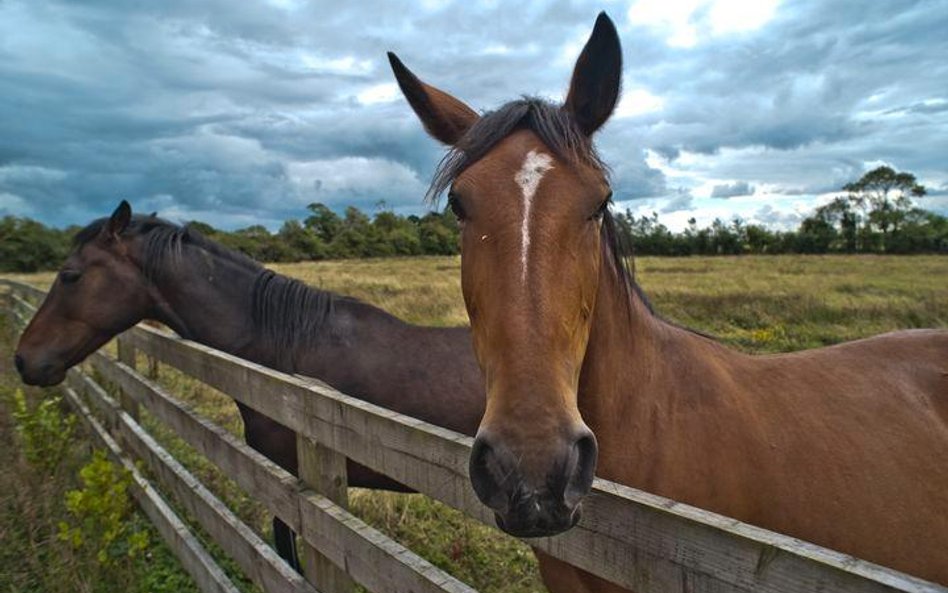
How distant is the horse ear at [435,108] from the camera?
2.48 metres

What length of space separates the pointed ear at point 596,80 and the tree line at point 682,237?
43.4 metres

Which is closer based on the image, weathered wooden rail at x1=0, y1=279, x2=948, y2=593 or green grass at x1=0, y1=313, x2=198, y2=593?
weathered wooden rail at x1=0, y1=279, x2=948, y2=593

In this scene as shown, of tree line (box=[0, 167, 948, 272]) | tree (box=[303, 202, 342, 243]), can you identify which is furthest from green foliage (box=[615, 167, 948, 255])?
tree (box=[303, 202, 342, 243])

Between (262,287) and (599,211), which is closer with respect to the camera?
(599,211)

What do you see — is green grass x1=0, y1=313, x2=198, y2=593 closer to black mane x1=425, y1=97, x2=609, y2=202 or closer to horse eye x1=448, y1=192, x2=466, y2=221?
horse eye x1=448, y1=192, x2=466, y2=221

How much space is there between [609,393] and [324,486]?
125 cm

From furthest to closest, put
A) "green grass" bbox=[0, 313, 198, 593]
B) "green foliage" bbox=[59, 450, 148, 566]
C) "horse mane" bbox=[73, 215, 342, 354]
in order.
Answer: "horse mane" bbox=[73, 215, 342, 354] < "green grass" bbox=[0, 313, 198, 593] < "green foliage" bbox=[59, 450, 148, 566]

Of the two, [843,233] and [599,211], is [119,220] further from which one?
[843,233]

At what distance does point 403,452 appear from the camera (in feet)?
6.47

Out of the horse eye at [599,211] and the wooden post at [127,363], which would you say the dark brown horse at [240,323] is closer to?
the wooden post at [127,363]

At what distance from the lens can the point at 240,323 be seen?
14.3 feet

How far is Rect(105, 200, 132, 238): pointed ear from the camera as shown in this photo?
4.51 meters

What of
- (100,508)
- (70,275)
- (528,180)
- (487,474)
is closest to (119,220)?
(70,275)

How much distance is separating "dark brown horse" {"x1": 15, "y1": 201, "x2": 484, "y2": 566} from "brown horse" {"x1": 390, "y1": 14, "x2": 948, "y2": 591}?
203 cm
